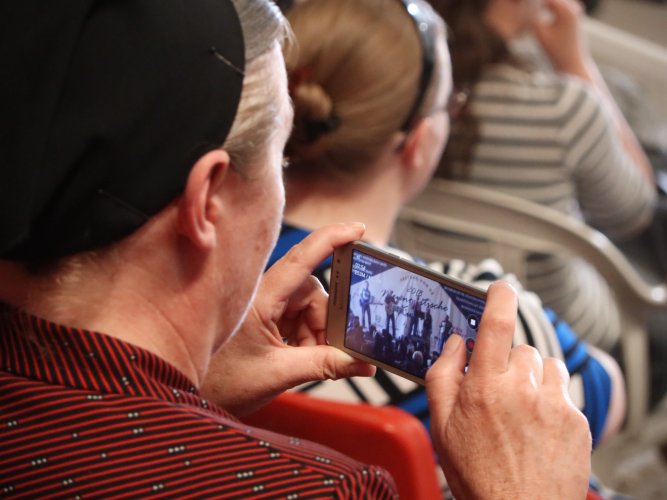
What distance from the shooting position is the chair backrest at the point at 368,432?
993 mm

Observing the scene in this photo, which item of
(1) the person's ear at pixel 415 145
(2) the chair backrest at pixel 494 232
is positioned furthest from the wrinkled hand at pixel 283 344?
(2) the chair backrest at pixel 494 232

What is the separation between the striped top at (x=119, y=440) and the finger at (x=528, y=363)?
139 millimetres

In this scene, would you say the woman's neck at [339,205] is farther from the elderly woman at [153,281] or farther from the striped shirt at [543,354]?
the elderly woman at [153,281]

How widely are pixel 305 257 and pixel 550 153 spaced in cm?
117

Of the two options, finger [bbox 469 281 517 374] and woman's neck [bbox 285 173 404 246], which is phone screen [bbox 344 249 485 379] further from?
woman's neck [bbox 285 173 404 246]

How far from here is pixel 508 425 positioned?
0.72 m

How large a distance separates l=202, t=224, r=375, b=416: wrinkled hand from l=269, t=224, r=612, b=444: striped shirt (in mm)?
127

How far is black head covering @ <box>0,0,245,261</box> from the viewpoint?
0.66 meters

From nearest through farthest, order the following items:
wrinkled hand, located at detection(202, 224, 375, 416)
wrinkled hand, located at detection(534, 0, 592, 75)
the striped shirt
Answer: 1. wrinkled hand, located at detection(202, 224, 375, 416)
2. the striped shirt
3. wrinkled hand, located at detection(534, 0, 592, 75)

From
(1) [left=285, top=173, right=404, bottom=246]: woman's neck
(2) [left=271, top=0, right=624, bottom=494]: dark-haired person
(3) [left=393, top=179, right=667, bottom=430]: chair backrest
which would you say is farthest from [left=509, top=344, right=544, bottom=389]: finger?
(3) [left=393, top=179, right=667, bottom=430]: chair backrest

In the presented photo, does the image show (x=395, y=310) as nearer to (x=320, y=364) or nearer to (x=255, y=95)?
(x=320, y=364)

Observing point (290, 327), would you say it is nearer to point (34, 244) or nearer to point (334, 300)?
point (334, 300)

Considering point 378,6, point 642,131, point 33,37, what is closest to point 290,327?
point 33,37

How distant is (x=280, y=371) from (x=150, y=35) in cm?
35
